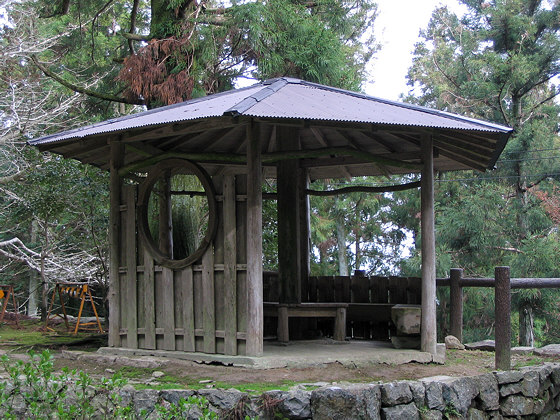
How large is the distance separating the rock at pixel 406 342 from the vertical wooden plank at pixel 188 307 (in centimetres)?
237

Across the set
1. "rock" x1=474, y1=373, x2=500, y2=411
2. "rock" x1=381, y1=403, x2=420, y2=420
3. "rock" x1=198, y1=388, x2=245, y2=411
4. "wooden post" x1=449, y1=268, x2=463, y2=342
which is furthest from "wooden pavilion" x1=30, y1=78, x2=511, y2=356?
"rock" x1=381, y1=403, x2=420, y2=420

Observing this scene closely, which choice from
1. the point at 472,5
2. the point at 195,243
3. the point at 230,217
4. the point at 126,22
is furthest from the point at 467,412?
the point at 126,22

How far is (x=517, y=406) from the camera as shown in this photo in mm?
6469

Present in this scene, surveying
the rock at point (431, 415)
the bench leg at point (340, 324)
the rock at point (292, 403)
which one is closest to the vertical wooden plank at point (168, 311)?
the bench leg at point (340, 324)

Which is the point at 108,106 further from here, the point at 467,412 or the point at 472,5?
the point at 467,412

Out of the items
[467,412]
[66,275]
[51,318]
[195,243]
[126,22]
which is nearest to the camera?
[467,412]

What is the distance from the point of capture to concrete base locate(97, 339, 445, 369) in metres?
6.36

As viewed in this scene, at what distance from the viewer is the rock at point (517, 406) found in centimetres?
639

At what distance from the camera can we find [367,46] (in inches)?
975

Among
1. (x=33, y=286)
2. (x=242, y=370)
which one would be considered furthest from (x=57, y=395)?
(x=33, y=286)

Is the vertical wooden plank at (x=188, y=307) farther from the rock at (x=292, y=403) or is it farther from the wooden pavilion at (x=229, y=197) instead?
the rock at (x=292, y=403)

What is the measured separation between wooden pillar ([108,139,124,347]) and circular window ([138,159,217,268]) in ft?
1.27

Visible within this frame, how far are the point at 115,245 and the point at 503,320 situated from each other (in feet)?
14.6

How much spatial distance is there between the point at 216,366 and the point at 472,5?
14.7 metres
